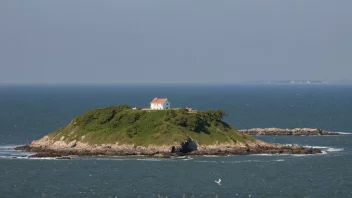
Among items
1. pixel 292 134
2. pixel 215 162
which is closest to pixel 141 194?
pixel 215 162

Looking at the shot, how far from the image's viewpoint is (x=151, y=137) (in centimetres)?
13050

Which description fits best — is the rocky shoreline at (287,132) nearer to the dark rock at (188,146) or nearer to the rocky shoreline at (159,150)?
the rocky shoreline at (159,150)

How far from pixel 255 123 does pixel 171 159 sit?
74.8 metres

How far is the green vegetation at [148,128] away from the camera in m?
131

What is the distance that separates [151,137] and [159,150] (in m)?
3.95

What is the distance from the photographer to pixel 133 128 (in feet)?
439

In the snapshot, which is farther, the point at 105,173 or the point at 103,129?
the point at 103,129

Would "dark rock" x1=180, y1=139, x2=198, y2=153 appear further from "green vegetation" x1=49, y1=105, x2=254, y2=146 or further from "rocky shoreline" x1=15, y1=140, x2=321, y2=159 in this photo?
"green vegetation" x1=49, y1=105, x2=254, y2=146

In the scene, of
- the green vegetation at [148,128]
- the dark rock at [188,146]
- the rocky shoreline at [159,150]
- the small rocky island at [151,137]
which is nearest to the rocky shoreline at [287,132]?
the small rocky island at [151,137]

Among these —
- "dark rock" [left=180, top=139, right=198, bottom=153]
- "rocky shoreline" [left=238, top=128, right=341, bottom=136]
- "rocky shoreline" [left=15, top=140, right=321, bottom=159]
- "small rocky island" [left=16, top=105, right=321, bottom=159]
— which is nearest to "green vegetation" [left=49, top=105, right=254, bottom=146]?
"small rocky island" [left=16, top=105, right=321, bottom=159]

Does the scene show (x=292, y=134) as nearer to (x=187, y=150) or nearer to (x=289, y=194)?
(x=187, y=150)

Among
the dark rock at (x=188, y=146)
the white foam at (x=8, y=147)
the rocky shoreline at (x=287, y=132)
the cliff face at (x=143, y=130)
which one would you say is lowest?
the white foam at (x=8, y=147)

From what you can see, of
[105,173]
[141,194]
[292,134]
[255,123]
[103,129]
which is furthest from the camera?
[255,123]

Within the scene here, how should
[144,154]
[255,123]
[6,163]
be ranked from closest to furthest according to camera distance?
1. [6,163]
2. [144,154]
3. [255,123]
